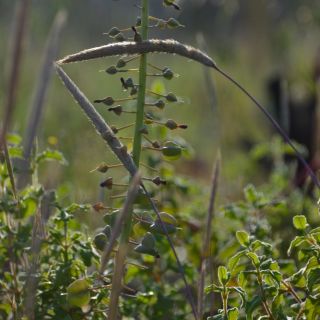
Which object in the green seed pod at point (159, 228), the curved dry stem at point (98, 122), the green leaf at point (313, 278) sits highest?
the curved dry stem at point (98, 122)

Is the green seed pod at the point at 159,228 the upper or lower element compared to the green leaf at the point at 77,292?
upper

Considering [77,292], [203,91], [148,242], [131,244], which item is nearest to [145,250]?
[148,242]

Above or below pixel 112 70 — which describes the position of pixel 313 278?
below

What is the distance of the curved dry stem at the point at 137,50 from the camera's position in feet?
4.37

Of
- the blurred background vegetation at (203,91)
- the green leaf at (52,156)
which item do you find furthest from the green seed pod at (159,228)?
the blurred background vegetation at (203,91)

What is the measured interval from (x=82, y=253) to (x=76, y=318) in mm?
135

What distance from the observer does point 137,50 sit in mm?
1384

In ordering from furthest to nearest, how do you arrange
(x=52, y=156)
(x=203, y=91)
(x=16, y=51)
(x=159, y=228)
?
1. (x=203, y=91)
2. (x=52, y=156)
3. (x=159, y=228)
4. (x=16, y=51)

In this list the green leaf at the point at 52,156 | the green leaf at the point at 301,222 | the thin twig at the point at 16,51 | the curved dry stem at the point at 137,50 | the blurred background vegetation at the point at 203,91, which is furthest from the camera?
the blurred background vegetation at the point at 203,91

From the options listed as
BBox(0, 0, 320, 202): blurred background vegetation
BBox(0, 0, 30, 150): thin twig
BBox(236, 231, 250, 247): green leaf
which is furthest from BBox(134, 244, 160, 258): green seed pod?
BBox(0, 0, 320, 202): blurred background vegetation

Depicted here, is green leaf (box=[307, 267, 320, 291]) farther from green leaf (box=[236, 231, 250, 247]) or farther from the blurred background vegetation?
the blurred background vegetation

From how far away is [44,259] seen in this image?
183 cm

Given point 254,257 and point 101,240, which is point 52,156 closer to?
point 101,240

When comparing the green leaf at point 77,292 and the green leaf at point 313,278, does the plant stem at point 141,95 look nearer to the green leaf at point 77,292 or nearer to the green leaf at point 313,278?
the green leaf at point 77,292
